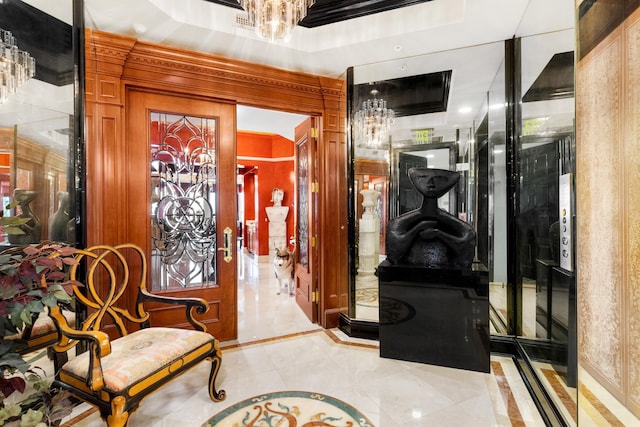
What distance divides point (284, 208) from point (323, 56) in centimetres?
463

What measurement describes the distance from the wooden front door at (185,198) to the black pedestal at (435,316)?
5.13ft

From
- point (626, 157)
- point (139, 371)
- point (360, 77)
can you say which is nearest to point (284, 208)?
point (360, 77)

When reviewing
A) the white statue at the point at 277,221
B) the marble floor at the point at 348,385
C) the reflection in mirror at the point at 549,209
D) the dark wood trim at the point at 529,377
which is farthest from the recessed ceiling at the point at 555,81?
the white statue at the point at 277,221

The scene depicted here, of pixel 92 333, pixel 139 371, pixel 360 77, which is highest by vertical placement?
pixel 360 77

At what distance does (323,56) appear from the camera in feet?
9.54

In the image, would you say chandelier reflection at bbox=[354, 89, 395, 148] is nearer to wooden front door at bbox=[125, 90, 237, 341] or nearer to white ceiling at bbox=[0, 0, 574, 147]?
white ceiling at bbox=[0, 0, 574, 147]

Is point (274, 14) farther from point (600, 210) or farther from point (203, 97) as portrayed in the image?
point (600, 210)

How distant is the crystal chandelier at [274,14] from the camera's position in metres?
1.76

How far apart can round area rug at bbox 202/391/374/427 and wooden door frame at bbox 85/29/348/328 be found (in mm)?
1299

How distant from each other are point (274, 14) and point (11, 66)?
1494 millimetres

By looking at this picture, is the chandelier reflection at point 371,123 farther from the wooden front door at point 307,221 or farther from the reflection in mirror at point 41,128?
the reflection in mirror at point 41,128

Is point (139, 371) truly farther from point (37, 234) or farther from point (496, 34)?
point (496, 34)

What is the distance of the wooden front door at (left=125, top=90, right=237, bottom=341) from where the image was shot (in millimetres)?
2684

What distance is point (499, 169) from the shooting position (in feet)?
9.67
